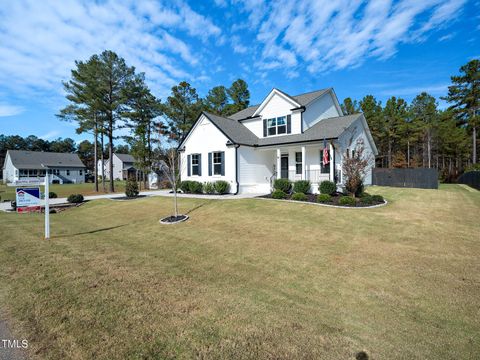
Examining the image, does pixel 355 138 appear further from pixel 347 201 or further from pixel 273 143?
pixel 347 201

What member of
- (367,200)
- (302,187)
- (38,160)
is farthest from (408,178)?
(38,160)

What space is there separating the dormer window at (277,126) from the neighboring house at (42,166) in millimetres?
49023

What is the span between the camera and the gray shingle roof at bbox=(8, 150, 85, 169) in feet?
161

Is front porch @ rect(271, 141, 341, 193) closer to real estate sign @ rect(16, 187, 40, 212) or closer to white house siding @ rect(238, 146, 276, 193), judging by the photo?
white house siding @ rect(238, 146, 276, 193)

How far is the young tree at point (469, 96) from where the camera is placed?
30.6m

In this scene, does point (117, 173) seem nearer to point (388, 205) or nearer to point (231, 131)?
point (231, 131)

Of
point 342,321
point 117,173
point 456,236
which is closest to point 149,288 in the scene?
point 342,321

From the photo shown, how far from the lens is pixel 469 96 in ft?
105

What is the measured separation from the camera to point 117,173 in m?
62.2

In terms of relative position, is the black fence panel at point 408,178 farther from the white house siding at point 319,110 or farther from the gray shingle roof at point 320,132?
the gray shingle roof at point 320,132

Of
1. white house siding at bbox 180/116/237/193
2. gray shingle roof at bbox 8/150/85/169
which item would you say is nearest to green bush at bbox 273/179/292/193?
white house siding at bbox 180/116/237/193

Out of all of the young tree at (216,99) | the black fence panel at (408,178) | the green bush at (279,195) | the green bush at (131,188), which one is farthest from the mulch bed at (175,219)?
the young tree at (216,99)

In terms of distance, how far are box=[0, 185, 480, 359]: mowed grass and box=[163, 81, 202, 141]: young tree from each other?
29042 mm

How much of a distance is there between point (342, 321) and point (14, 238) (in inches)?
404
